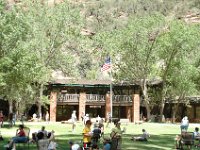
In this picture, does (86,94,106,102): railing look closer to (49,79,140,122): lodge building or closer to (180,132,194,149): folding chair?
(49,79,140,122): lodge building

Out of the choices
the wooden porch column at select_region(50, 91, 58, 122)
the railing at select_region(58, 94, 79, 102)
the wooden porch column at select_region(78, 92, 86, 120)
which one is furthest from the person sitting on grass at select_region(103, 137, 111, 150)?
the railing at select_region(58, 94, 79, 102)

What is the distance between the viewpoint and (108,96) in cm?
6450

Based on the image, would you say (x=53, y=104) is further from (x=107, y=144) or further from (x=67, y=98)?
(x=107, y=144)

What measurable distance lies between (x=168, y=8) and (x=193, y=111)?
257 feet

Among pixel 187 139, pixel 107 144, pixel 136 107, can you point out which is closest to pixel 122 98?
pixel 136 107

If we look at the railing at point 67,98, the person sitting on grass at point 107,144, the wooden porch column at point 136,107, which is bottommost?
the person sitting on grass at point 107,144

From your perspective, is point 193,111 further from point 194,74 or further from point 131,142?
point 131,142

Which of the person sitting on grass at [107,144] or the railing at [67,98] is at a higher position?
the railing at [67,98]

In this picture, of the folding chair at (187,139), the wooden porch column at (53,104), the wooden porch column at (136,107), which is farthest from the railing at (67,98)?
the folding chair at (187,139)

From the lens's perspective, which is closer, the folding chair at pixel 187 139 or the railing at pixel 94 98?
the folding chair at pixel 187 139

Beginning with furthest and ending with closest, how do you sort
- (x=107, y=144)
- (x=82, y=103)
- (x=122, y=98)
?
(x=122, y=98) < (x=82, y=103) < (x=107, y=144)

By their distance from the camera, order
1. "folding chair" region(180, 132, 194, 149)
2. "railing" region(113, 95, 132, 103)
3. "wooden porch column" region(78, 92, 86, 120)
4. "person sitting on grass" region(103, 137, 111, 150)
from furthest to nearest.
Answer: "railing" region(113, 95, 132, 103), "wooden porch column" region(78, 92, 86, 120), "folding chair" region(180, 132, 194, 149), "person sitting on grass" region(103, 137, 111, 150)

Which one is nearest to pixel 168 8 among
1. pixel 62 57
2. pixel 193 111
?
pixel 193 111

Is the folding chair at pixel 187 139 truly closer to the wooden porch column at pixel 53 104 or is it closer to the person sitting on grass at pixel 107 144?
the person sitting on grass at pixel 107 144
